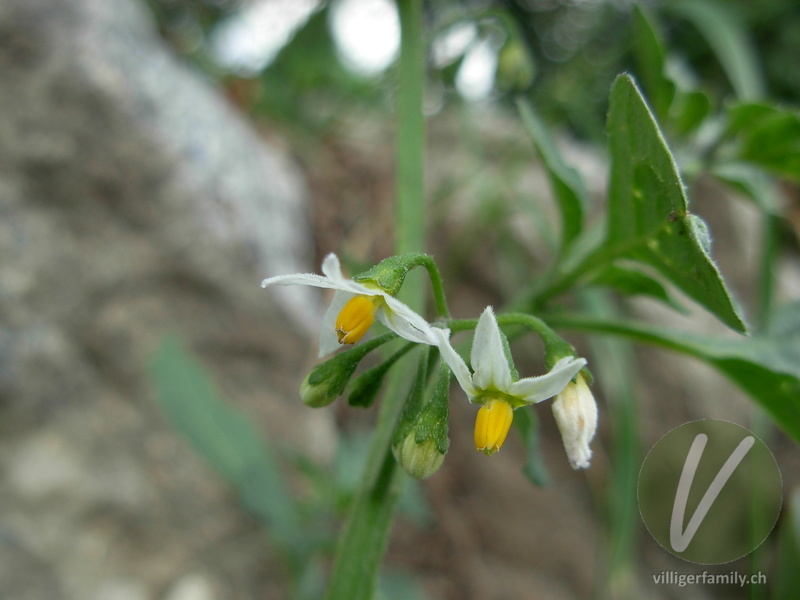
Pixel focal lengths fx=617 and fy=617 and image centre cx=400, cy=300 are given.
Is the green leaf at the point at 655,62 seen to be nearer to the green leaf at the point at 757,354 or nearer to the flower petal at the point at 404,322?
the green leaf at the point at 757,354

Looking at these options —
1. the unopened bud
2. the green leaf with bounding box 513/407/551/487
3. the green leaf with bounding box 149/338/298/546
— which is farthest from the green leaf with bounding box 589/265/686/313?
the green leaf with bounding box 149/338/298/546

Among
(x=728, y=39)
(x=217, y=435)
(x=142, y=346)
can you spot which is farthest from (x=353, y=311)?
(x=728, y=39)

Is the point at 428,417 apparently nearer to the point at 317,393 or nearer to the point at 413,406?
the point at 413,406

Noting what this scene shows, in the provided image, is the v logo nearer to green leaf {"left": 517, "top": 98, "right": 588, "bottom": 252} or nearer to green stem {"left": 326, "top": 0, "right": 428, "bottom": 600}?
green leaf {"left": 517, "top": 98, "right": 588, "bottom": 252}

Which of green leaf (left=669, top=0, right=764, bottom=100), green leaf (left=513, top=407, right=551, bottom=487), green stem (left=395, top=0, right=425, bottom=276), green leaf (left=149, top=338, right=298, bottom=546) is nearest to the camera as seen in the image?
green leaf (left=513, top=407, right=551, bottom=487)

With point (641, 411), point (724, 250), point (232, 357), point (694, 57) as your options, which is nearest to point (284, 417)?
point (232, 357)

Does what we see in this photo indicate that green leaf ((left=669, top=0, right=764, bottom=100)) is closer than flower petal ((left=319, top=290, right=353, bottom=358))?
No

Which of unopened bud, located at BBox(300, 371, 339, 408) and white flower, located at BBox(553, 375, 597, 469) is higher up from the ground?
unopened bud, located at BBox(300, 371, 339, 408)
